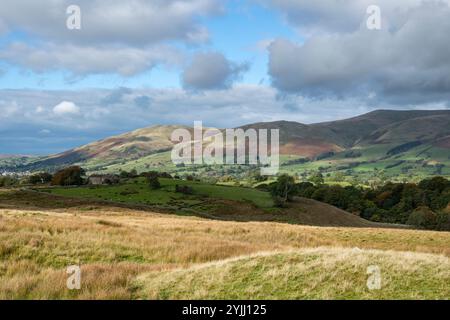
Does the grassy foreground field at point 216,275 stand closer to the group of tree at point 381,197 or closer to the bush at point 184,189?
the group of tree at point 381,197

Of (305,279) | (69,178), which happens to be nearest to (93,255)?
(305,279)

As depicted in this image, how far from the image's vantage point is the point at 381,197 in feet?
504

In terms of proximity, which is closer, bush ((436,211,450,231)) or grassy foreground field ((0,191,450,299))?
grassy foreground field ((0,191,450,299))

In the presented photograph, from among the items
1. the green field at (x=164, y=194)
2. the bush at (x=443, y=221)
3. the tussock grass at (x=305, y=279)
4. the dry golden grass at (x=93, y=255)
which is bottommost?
the bush at (x=443, y=221)

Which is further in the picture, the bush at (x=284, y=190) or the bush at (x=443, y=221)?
the bush at (x=284, y=190)

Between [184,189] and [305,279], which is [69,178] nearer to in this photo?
[184,189]

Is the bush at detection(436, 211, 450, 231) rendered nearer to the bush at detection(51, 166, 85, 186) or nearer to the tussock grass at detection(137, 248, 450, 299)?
the tussock grass at detection(137, 248, 450, 299)

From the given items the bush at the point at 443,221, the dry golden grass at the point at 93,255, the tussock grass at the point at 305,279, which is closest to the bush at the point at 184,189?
the bush at the point at 443,221

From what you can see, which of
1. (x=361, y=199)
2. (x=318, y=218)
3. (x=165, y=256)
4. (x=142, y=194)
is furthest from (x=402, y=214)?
(x=165, y=256)

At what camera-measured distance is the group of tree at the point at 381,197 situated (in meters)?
130

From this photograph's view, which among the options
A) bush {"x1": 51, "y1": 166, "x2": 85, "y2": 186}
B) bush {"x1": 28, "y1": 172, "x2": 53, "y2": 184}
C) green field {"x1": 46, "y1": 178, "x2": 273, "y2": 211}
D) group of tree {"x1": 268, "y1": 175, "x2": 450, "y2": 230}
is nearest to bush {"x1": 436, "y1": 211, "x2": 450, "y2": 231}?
group of tree {"x1": 268, "y1": 175, "x2": 450, "y2": 230}

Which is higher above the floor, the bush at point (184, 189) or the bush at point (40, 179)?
the bush at point (40, 179)

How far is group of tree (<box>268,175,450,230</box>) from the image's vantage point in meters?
130
